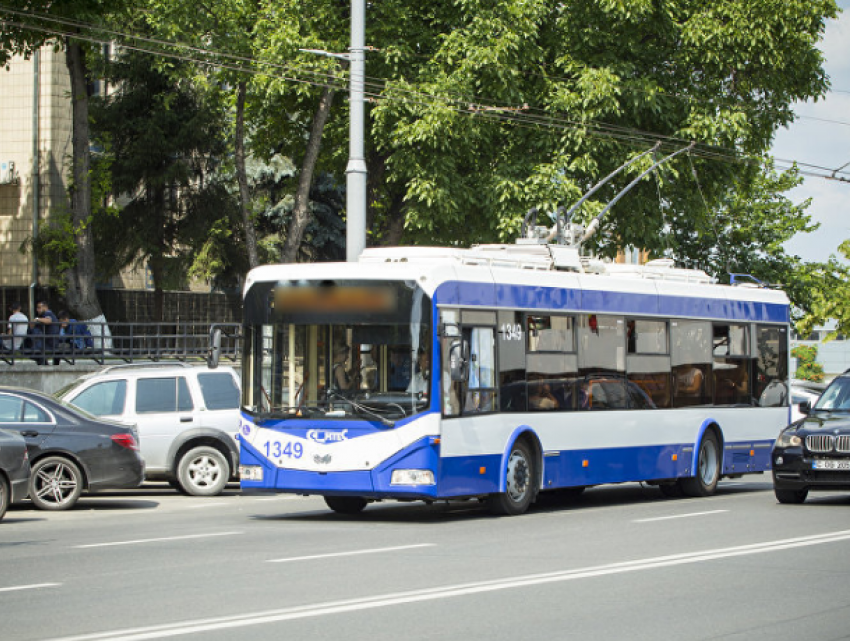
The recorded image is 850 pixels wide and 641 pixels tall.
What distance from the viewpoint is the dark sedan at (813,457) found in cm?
1689

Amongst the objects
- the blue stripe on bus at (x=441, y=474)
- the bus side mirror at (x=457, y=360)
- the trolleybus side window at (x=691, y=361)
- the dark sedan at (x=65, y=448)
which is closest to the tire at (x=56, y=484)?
the dark sedan at (x=65, y=448)

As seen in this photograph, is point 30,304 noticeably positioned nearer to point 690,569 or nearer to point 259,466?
point 259,466

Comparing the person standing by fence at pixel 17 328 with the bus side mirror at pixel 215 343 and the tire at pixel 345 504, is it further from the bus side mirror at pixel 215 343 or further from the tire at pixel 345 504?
the tire at pixel 345 504

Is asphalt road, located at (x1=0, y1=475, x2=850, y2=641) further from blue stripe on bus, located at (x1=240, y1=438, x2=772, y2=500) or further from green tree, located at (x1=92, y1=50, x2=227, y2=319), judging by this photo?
green tree, located at (x1=92, y1=50, x2=227, y2=319)

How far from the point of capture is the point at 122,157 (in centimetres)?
3769

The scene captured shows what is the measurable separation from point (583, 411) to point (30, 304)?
1100 inches

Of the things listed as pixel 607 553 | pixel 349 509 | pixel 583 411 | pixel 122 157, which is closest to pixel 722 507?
pixel 583 411

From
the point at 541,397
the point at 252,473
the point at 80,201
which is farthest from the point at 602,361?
the point at 80,201

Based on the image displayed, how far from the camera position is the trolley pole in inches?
879

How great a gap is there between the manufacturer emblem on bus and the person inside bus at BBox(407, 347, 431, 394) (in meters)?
0.84

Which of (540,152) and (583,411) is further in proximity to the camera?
(540,152)

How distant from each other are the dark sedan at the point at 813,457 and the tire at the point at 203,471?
7.71m

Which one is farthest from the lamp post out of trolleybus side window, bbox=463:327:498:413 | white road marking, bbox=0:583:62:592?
white road marking, bbox=0:583:62:592

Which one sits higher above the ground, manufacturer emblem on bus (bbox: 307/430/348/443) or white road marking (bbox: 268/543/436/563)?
manufacturer emblem on bus (bbox: 307/430/348/443)
